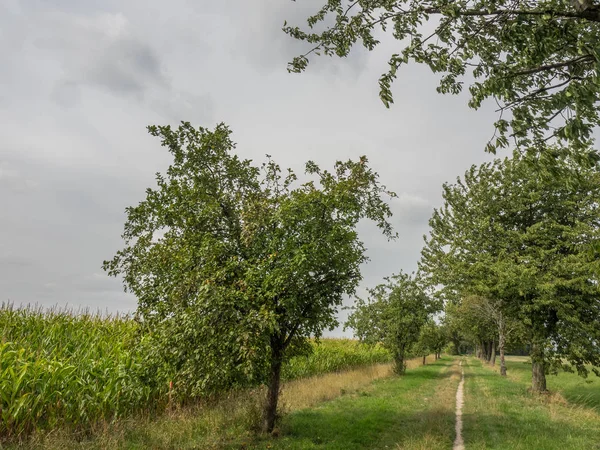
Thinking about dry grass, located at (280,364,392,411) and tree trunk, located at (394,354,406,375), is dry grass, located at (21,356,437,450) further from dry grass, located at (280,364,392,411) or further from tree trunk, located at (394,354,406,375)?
tree trunk, located at (394,354,406,375)

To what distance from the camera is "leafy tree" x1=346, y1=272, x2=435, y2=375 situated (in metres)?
31.2

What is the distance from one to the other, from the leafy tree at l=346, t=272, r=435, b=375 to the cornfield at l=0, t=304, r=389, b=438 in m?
22.8

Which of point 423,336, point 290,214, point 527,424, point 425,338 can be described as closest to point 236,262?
point 290,214

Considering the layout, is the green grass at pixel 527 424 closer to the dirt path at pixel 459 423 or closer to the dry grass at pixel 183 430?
the dirt path at pixel 459 423

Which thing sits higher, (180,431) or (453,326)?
(453,326)

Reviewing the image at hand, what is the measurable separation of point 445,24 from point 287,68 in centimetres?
341

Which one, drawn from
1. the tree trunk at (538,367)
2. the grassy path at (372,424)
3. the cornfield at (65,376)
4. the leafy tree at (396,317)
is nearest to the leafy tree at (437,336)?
the leafy tree at (396,317)

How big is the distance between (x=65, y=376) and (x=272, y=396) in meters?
5.35

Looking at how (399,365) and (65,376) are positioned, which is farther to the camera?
(399,365)

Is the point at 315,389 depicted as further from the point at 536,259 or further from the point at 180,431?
the point at 536,259

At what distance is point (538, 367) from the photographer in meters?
20.7

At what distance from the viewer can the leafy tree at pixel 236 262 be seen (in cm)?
902

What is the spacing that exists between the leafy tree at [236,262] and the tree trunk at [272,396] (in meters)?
0.03

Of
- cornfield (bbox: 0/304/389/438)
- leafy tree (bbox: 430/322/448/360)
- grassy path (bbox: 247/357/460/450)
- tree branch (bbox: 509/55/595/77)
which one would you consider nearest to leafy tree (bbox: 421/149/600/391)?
grassy path (bbox: 247/357/460/450)
